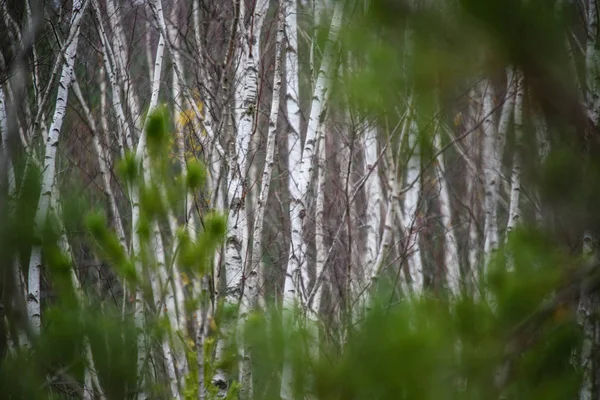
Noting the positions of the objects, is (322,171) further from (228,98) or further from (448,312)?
(448,312)

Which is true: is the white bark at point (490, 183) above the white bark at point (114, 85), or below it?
below

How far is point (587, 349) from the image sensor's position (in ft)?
11.2

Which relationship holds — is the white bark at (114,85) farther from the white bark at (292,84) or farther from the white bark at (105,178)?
the white bark at (292,84)

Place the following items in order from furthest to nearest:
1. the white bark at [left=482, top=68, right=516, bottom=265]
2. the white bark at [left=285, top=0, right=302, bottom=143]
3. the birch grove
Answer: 1. the white bark at [left=482, top=68, right=516, bottom=265]
2. the white bark at [left=285, top=0, right=302, bottom=143]
3. the birch grove

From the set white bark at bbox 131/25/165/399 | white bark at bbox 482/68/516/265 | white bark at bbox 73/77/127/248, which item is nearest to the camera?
white bark at bbox 131/25/165/399

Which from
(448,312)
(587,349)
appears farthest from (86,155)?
(448,312)

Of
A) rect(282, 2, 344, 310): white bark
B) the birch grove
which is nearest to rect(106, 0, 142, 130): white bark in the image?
the birch grove

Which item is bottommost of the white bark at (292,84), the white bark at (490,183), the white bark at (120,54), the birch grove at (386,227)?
the birch grove at (386,227)

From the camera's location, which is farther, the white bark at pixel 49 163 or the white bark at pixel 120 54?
the white bark at pixel 120 54

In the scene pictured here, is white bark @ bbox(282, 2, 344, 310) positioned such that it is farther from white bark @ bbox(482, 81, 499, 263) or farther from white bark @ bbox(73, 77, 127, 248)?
white bark @ bbox(73, 77, 127, 248)

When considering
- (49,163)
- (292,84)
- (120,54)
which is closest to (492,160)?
(292,84)

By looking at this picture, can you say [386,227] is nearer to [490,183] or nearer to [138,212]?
[490,183]

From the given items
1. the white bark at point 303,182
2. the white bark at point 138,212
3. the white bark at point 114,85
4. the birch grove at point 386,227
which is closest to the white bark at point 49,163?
the birch grove at point 386,227

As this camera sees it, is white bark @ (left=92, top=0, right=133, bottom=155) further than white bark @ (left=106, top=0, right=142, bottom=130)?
No
